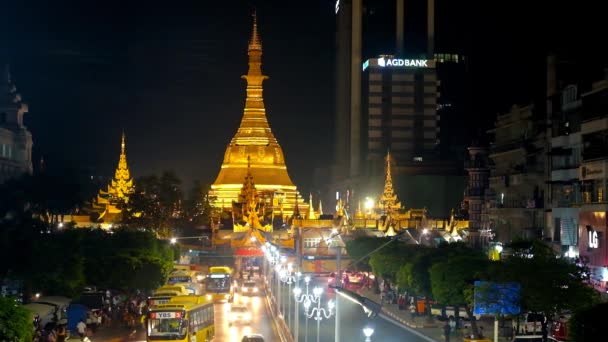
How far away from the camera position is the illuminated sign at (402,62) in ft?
525

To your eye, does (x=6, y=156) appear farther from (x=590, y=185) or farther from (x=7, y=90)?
(x=590, y=185)

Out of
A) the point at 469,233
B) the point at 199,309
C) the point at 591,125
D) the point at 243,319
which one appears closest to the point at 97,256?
the point at 243,319

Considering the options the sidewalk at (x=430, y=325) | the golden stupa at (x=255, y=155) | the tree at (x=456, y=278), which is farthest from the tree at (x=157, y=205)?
the tree at (x=456, y=278)

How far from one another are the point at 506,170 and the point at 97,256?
34.7 metres

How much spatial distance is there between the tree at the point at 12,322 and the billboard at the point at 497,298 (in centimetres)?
1597

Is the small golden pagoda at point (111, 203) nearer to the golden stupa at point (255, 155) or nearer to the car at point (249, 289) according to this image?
the golden stupa at point (255, 155)

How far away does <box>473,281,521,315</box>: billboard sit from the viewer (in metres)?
47.8

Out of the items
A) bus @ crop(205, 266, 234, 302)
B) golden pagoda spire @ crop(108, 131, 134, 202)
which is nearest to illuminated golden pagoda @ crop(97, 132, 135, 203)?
golden pagoda spire @ crop(108, 131, 134, 202)

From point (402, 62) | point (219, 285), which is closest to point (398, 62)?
point (402, 62)

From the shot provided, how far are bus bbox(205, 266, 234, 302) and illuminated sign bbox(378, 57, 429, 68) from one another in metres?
79.8

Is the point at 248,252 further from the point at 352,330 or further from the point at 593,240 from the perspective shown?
the point at 352,330

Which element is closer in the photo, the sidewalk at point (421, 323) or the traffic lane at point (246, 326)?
the traffic lane at point (246, 326)

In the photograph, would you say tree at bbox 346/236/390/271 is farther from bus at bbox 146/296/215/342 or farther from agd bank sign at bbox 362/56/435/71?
agd bank sign at bbox 362/56/435/71

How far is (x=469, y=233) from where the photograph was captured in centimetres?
10881
